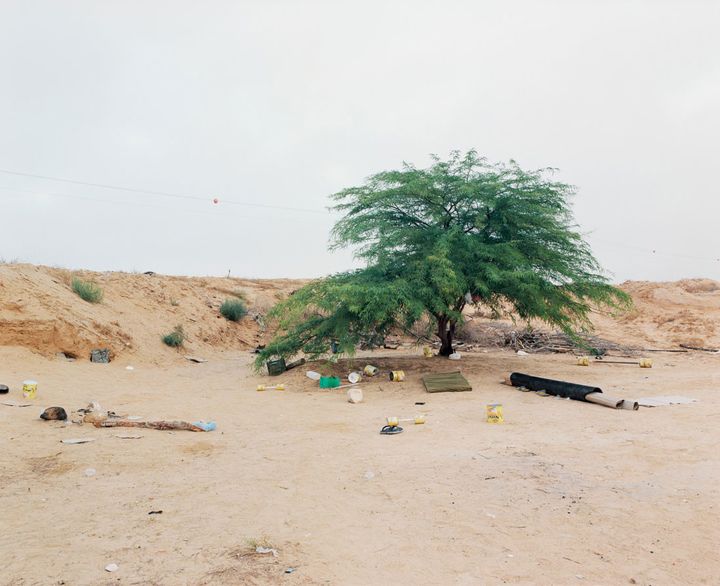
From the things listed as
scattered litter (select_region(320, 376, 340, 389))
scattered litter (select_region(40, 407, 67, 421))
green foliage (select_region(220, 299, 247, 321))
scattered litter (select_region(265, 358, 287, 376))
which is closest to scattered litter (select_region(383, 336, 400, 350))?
scattered litter (select_region(265, 358, 287, 376))

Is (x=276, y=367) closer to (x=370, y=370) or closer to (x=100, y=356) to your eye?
(x=370, y=370)

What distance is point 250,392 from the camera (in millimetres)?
10938

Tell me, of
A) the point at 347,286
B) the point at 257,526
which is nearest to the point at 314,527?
the point at 257,526

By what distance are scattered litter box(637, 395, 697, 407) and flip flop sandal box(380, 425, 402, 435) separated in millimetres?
4323

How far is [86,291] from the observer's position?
16.6 metres

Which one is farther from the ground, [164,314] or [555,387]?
[164,314]

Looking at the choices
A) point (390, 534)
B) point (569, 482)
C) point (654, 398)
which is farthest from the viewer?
point (654, 398)

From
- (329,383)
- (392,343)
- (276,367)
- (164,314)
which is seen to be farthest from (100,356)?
(392,343)

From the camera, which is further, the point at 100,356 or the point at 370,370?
the point at 100,356

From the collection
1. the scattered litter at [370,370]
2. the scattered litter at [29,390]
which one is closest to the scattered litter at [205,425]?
the scattered litter at [29,390]

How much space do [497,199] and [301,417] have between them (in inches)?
286

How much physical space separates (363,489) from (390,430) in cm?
220

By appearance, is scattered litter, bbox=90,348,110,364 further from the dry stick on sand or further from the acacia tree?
the dry stick on sand

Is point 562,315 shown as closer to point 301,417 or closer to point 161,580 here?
point 301,417
